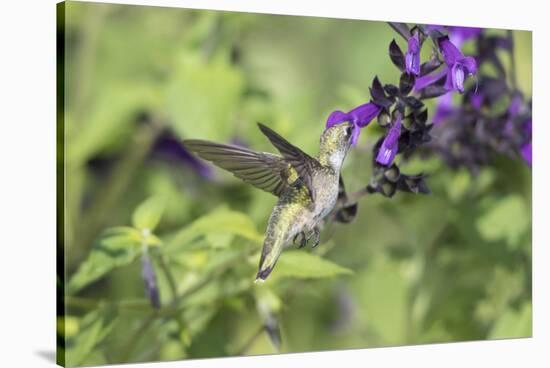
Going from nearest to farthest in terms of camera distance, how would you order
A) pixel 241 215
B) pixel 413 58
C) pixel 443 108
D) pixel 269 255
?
pixel 413 58 → pixel 269 255 → pixel 241 215 → pixel 443 108

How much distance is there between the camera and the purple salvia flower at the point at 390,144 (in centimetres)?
183

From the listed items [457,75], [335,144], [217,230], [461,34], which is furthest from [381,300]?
[457,75]

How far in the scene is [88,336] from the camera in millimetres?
2158

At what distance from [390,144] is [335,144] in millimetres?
142

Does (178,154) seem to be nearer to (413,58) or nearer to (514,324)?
(413,58)

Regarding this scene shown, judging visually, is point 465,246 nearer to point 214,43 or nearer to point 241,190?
point 241,190

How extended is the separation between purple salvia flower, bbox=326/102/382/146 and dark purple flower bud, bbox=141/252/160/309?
2.08ft

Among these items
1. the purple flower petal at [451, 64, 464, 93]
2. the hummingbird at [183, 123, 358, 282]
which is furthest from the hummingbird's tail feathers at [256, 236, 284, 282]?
the purple flower petal at [451, 64, 464, 93]

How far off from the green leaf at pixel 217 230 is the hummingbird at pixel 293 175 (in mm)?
237

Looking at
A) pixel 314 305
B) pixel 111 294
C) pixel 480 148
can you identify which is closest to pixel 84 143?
pixel 111 294

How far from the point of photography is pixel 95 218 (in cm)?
233

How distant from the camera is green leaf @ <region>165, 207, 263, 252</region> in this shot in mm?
2168

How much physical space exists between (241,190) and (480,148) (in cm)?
72

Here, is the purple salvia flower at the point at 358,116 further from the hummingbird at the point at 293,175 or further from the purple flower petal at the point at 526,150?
the purple flower petal at the point at 526,150
